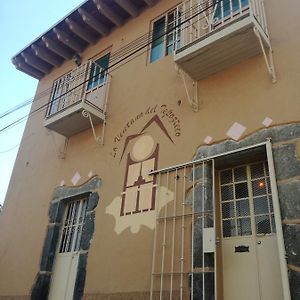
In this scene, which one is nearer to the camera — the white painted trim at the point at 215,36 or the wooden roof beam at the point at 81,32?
the white painted trim at the point at 215,36

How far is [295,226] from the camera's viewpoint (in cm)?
396

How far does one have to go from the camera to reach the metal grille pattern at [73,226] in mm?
6672

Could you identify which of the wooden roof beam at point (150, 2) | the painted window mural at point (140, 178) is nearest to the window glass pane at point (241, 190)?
the painted window mural at point (140, 178)

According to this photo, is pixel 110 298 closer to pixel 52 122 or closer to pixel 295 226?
pixel 295 226

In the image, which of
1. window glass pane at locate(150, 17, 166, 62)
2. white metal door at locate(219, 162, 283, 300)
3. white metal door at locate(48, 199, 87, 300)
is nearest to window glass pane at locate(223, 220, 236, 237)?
white metal door at locate(219, 162, 283, 300)

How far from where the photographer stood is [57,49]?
960 cm

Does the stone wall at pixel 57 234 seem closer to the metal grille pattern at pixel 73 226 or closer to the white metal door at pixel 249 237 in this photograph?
the metal grille pattern at pixel 73 226

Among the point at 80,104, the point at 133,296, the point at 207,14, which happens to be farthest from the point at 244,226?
the point at 80,104

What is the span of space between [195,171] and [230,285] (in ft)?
5.40

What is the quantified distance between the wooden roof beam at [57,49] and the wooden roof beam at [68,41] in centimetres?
27

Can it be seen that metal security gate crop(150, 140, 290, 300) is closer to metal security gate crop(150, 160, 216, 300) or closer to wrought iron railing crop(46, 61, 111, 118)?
metal security gate crop(150, 160, 216, 300)

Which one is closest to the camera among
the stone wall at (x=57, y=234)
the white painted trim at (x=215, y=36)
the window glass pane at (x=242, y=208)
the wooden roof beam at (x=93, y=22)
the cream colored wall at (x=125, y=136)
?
the window glass pane at (x=242, y=208)

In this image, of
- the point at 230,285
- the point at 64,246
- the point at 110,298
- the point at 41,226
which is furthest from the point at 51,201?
the point at 230,285

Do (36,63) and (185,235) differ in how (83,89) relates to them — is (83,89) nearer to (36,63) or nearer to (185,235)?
(36,63)
